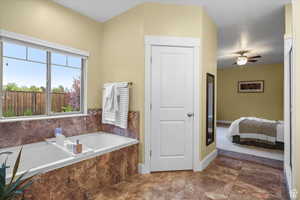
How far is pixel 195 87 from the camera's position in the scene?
2.48m

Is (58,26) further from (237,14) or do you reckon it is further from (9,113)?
(237,14)

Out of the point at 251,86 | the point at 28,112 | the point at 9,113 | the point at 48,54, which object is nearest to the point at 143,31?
the point at 48,54

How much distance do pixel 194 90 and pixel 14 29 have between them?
8.68ft

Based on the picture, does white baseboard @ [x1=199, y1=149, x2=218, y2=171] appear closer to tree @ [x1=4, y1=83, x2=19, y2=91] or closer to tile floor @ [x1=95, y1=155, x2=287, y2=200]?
tile floor @ [x1=95, y1=155, x2=287, y2=200]

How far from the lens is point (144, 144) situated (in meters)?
2.42

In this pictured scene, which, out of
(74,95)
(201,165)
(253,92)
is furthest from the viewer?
(253,92)

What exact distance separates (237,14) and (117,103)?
258 cm

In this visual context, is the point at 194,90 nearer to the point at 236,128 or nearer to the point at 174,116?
the point at 174,116

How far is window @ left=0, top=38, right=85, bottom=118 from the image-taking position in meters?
2.12

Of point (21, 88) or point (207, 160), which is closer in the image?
point (21, 88)

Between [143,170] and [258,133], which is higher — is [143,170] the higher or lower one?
the lower one

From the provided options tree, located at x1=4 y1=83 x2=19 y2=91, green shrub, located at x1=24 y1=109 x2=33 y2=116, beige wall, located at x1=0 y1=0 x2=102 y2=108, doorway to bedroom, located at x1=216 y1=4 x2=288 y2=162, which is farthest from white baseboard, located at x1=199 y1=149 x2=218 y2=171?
tree, located at x1=4 y1=83 x2=19 y2=91

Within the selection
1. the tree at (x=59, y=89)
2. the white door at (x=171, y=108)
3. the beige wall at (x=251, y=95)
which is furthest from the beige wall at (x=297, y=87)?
the beige wall at (x=251, y=95)

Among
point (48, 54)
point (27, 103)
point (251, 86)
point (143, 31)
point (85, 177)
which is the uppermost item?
point (143, 31)
